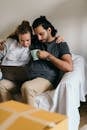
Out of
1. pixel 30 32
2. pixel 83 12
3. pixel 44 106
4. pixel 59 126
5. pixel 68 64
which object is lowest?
pixel 44 106

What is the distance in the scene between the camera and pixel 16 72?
7.54 feet

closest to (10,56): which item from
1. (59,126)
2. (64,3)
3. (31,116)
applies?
(64,3)

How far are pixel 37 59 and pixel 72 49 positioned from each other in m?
0.69

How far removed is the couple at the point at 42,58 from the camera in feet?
7.16

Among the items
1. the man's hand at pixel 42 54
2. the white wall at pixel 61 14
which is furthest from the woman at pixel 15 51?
the white wall at pixel 61 14

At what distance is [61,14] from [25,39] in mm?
665

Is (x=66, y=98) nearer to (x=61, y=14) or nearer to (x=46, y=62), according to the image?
(x=46, y=62)

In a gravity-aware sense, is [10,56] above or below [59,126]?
above

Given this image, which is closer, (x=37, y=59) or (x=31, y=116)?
(x=31, y=116)

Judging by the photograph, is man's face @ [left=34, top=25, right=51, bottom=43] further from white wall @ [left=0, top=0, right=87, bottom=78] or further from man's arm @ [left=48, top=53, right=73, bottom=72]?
white wall @ [left=0, top=0, right=87, bottom=78]

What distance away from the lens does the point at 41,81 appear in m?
2.21

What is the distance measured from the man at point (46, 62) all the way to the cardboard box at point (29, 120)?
2.11ft

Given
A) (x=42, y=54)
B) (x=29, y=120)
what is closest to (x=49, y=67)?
(x=42, y=54)

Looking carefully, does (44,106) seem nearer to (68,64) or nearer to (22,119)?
(68,64)
